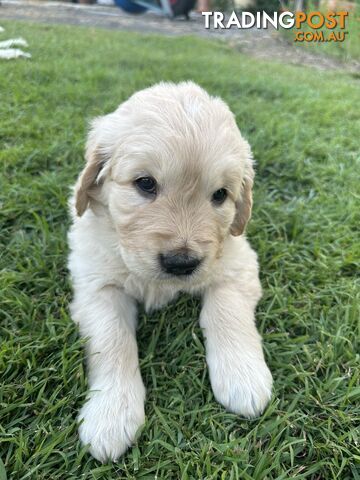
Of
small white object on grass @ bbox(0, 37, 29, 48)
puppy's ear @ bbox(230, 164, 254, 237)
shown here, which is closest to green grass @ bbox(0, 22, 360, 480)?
puppy's ear @ bbox(230, 164, 254, 237)

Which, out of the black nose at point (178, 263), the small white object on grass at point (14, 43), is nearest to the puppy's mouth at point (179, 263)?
the black nose at point (178, 263)

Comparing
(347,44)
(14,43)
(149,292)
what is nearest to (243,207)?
(149,292)

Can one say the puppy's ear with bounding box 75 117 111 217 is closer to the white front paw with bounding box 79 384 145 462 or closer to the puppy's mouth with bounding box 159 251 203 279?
the puppy's mouth with bounding box 159 251 203 279

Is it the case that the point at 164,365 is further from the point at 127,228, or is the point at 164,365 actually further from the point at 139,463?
the point at 127,228

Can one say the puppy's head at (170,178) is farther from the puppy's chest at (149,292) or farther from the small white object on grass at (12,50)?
the small white object on grass at (12,50)

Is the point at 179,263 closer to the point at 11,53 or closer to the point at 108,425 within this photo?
the point at 108,425

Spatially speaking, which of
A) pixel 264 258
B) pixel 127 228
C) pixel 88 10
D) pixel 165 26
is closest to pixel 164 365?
pixel 127 228

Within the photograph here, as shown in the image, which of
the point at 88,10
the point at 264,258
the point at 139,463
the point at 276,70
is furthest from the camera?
the point at 88,10
